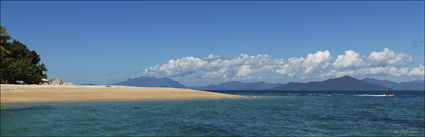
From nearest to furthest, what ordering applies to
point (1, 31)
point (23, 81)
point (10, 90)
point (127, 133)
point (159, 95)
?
1. point (127, 133)
2. point (10, 90)
3. point (1, 31)
4. point (159, 95)
5. point (23, 81)

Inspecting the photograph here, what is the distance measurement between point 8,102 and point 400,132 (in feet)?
162

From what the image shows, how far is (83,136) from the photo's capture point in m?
27.6

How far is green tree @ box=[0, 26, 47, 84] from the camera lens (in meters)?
89.3

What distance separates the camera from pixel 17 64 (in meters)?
93.2

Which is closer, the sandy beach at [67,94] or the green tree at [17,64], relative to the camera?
the sandy beach at [67,94]

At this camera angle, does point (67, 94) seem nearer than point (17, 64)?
Yes

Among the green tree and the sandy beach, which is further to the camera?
the green tree

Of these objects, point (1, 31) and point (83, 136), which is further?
point (1, 31)

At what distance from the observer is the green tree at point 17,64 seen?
3516 inches

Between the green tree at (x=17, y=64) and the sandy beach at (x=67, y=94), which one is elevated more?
the green tree at (x=17, y=64)

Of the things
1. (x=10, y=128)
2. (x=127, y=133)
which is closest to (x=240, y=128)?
(x=127, y=133)

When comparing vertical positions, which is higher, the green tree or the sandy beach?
the green tree

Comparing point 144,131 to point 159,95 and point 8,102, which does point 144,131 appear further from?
point 159,95

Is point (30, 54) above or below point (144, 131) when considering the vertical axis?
above
